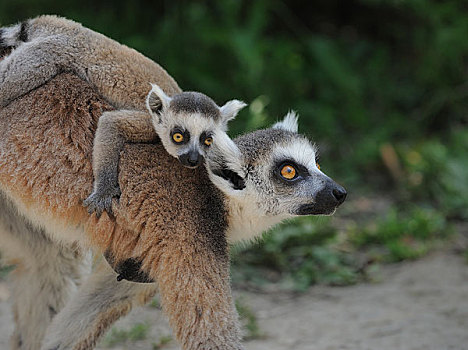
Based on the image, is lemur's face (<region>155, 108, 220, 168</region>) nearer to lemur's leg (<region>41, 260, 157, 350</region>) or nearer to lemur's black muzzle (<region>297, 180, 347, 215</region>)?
lemur's black muzzle (<region>297, 180, 347, 215</region>)

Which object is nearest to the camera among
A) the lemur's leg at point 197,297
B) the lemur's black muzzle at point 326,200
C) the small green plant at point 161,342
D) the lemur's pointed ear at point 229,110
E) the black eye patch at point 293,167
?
the lemur's leg at point 197,297

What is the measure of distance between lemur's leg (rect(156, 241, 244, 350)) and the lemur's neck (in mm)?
325

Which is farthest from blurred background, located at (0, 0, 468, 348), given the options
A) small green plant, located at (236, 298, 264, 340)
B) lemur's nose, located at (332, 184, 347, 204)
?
lemur's nose, located at (332, 184, 347, 204)

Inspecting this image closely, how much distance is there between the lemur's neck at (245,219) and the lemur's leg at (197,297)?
325 mm

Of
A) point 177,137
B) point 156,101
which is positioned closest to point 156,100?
point 156,101

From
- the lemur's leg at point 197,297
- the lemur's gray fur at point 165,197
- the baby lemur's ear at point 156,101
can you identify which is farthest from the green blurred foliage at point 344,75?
the lemur's leg at point 197,297

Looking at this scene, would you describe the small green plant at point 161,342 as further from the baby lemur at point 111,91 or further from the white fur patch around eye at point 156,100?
the white fur patch around eye at point 156,100

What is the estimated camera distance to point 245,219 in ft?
14.2

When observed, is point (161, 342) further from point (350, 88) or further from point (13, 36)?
point (350, 88)

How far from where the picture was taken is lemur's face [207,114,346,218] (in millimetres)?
4211

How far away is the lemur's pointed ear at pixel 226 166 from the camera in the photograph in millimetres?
4246

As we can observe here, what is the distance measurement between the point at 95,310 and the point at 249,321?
1.99 meters

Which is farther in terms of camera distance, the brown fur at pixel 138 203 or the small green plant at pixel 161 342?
the small green plant at pixel 161 342

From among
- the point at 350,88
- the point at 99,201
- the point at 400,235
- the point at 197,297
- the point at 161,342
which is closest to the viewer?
the point at 197,297
